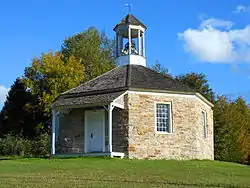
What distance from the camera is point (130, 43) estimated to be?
110 feet

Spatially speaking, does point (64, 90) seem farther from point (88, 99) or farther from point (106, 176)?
point (106, 176)

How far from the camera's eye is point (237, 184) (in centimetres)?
1583

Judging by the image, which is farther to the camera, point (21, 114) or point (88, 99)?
point (21, 114)

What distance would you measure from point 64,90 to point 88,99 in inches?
717

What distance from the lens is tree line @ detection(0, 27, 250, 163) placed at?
47219 millimetres

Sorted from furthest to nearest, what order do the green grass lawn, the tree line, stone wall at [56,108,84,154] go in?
the tree line, stone wall at [56,108,84,154], the green grass lawn

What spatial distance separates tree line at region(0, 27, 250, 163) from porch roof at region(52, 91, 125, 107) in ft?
47.2

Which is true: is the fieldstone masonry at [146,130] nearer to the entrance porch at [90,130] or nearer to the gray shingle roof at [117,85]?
the entrance porch at [90,130]

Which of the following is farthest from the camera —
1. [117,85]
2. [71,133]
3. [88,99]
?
[71,133]

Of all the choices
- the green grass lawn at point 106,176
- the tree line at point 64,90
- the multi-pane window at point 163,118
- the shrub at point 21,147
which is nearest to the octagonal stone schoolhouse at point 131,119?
the multi-pane window at point 163,118

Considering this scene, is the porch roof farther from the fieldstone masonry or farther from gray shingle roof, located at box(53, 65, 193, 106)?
the fieldstone masonry

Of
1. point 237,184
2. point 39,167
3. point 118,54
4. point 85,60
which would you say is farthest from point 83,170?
point 85,60

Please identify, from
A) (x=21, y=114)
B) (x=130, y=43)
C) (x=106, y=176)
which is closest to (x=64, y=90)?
(x=21, y=114)

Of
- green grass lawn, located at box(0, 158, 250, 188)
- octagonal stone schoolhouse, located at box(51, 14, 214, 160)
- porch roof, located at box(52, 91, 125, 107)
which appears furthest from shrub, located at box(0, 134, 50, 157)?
green grass lawn, located at box(0, 158, 250, 188)
